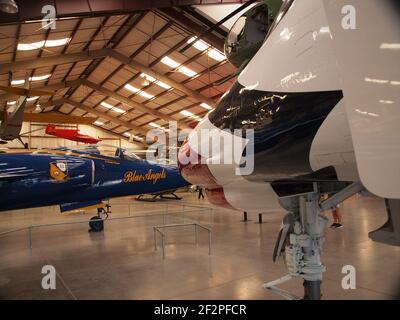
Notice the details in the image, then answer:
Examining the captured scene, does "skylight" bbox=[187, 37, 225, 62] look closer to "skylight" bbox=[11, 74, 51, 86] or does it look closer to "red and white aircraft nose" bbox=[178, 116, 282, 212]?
"skylight" bbox=[11, 74, 51, 86]

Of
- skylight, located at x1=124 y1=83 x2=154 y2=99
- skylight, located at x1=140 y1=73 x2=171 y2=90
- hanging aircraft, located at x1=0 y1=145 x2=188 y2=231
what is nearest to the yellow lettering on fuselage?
hanging aircraft, located at x1=0 y1=145 x2=188 y2=231

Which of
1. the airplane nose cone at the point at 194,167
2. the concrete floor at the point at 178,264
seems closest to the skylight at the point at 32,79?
the concrete floor at the point at 178,264

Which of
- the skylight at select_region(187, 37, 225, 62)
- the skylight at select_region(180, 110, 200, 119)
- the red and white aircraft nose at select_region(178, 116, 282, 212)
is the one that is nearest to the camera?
the red and white aircraft nose at select_region(178, 116, 282, 212)

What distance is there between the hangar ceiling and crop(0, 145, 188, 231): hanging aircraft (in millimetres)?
6345

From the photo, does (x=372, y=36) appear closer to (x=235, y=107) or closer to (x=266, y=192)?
(x=235, y=107)

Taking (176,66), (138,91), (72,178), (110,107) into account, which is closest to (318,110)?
(72,178)

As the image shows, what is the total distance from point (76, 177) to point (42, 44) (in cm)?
1141

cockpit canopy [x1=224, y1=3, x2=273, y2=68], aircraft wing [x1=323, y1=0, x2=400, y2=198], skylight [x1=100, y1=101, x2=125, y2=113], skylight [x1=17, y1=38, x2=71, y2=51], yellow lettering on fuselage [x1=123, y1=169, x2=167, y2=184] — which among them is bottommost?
yellow lettering on fuselage [x1=123, y1=169, x2=167, y2=184]

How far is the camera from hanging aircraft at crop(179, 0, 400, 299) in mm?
921

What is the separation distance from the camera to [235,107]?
1.57 m

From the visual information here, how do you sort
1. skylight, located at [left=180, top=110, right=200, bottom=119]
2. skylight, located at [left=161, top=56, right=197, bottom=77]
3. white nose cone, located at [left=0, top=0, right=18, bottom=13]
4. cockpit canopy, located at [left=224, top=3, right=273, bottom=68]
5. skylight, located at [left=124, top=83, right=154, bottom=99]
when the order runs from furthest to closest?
skylight, located at [left=180, top=110, right=200, bottom=119] → skylight, located at [left=124, top=83, right=154, bottom=99] → skylight, located at [left=161, top=56, right=197, bottom=77] → white nose cone, located at [left=0, top=0, right=18, bottom=13] → cockpit canopy, located at [left=224, top=3, right=273, bottom=68]

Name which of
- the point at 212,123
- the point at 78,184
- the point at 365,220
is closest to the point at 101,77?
the point at 78,184

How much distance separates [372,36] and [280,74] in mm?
400

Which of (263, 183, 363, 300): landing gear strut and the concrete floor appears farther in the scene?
the concrete floor
